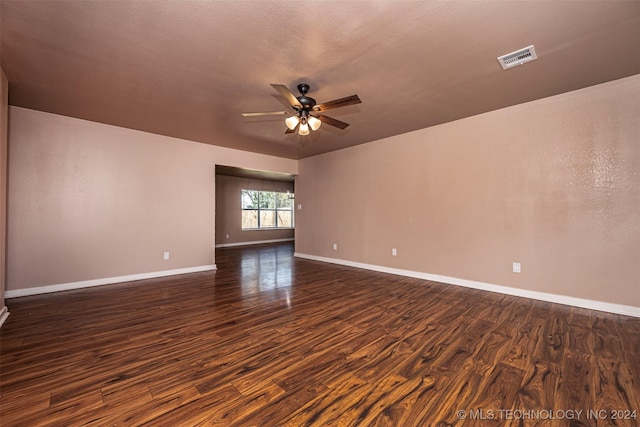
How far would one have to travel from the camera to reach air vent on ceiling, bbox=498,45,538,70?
95.0 inches

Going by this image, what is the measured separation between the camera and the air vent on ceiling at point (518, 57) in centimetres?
241

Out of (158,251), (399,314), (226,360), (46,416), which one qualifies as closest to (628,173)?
(399,314)

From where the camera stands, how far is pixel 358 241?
5.68 meters

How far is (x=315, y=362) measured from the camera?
2.05 m

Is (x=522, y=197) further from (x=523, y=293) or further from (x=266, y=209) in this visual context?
(x=266, y=209)

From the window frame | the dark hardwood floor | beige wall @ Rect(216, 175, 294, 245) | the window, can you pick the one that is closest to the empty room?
the dark hardwood floor

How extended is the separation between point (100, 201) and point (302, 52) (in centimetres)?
410

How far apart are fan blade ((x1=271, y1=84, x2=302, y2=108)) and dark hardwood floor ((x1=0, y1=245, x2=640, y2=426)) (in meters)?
2.28

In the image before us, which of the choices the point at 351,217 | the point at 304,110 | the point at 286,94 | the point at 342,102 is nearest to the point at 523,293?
the point at 351,217

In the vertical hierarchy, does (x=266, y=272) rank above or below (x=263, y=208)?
below

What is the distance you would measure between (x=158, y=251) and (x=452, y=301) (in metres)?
4.89

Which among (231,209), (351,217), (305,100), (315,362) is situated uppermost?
(305,100)

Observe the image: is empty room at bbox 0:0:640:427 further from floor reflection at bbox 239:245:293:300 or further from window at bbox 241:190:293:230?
window at bbox 241:190:293:230

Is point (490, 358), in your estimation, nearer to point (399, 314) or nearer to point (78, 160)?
point (399, 314)
